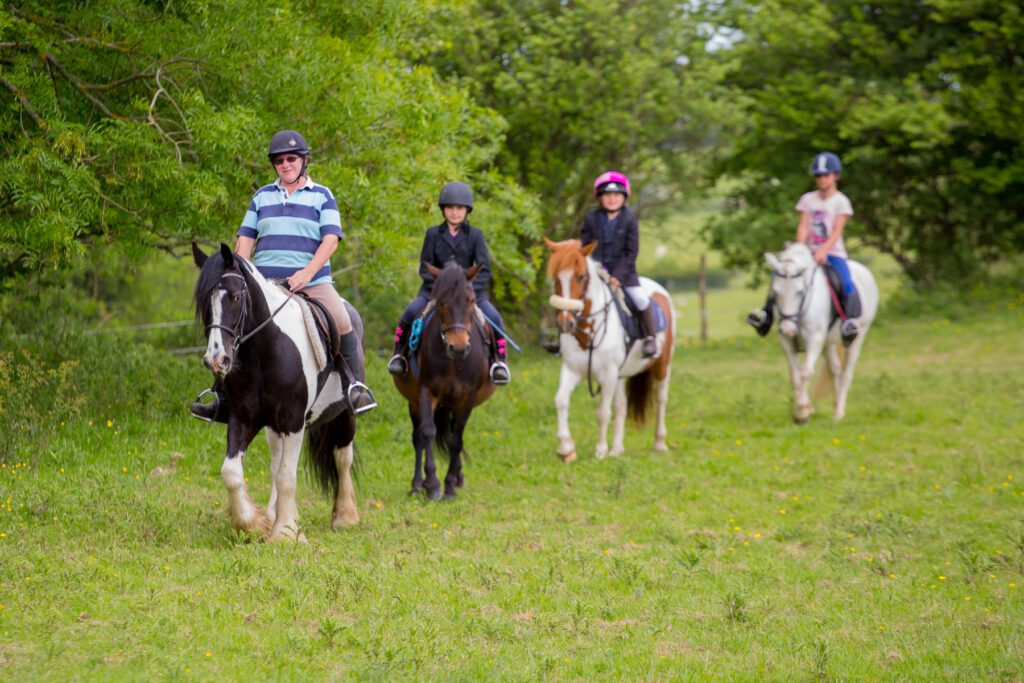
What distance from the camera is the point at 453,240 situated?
32.9ft

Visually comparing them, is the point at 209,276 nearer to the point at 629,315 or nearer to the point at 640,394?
the point at 629,315

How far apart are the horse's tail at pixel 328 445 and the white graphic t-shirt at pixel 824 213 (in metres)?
8.09

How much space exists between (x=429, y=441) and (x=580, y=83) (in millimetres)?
13690

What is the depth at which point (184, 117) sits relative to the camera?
10750 millimetres

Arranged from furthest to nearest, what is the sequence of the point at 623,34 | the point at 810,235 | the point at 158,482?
the point at 623,34, the point at 810,235, the point at 158,482

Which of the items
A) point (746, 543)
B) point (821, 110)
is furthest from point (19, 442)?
point (821, 110)

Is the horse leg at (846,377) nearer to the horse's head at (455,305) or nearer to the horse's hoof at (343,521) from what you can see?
the horse's head at (455,305)

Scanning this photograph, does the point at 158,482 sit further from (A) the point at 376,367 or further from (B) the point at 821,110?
(B) the point at 821,110

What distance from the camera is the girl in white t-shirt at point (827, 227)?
14.9 meters

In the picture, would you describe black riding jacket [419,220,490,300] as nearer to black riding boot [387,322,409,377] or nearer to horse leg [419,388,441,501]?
black riding boot [387,322,409,377]

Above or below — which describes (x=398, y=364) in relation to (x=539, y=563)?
above

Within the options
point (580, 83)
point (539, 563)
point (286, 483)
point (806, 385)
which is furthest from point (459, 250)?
point (580, 83)

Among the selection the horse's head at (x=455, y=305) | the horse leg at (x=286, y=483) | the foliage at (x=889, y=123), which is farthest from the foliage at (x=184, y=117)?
the foliage at (x=889, y=123)

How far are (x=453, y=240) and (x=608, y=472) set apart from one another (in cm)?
300
